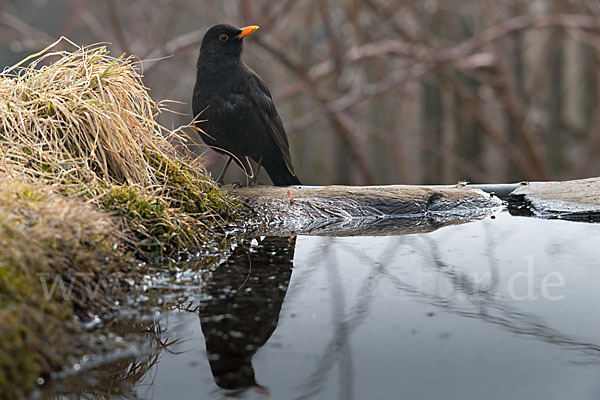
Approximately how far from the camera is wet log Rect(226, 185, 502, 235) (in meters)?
2.81

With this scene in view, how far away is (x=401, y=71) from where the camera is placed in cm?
664

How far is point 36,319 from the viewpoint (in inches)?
52.5

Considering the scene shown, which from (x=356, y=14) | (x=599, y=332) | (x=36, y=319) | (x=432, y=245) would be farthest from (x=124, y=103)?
(x=356, y=14)

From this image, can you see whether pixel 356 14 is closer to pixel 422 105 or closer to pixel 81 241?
pixel 422 105

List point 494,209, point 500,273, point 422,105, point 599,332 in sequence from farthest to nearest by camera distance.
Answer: point 422,105
point 494,209
point 500,273
point 599,332

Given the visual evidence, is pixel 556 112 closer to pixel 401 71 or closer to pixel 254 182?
pixel 401 71

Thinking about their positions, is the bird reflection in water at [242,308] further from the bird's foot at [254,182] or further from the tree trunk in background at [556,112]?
the tree trunk in background at [556,112]

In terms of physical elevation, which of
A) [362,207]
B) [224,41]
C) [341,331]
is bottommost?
[341,331]

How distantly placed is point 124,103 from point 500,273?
1.69 metres

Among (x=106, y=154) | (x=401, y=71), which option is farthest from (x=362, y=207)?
(x=401, y=71)

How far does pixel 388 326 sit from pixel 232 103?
2054 millimetres

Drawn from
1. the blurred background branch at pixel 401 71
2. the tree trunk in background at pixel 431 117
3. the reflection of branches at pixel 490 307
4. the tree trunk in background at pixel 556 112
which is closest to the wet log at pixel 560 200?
the reflection of branches at pixel 490 307

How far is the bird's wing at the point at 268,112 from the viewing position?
350 cm

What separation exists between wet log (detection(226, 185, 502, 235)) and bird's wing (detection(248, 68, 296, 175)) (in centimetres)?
49
